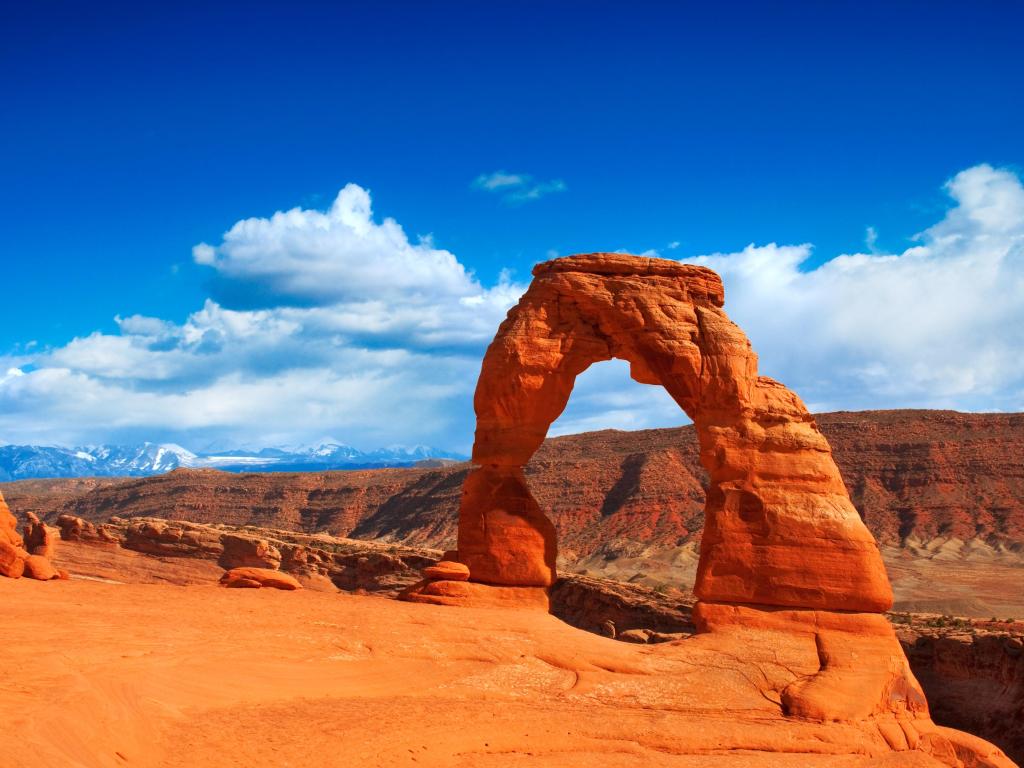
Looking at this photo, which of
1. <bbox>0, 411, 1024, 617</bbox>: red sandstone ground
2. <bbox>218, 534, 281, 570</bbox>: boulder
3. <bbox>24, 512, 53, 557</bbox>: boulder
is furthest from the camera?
<bbox>0, 411, 1024, 617</bbox>: red sandstone ground

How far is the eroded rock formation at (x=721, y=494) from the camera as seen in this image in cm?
1756

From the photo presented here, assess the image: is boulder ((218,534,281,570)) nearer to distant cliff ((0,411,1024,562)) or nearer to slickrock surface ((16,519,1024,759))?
slickrock surface ((16,519,1024,759))

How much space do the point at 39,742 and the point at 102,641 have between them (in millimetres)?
4441

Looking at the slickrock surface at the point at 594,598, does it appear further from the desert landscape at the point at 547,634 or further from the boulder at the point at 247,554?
the boulder at the point at 247,554

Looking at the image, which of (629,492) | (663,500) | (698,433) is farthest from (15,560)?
(629,492)

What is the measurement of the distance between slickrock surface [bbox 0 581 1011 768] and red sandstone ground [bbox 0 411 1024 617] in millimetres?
33338

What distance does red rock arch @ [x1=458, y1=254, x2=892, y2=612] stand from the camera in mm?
18906

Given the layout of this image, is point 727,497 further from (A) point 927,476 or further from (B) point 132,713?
(A) point 927,476

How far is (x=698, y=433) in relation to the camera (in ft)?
67.3

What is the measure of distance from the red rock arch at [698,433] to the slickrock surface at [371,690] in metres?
1.77

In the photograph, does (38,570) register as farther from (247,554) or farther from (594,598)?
(594,598)

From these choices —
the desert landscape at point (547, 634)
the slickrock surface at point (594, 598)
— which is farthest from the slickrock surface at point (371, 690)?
the slickrock surface at point (594, 598)

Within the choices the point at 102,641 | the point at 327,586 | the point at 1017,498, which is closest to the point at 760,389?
the point at 102,641

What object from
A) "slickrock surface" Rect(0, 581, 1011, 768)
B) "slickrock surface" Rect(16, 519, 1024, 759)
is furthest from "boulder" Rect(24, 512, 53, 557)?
"slickrock surface" Rect(0, 581, 1011, 768)
